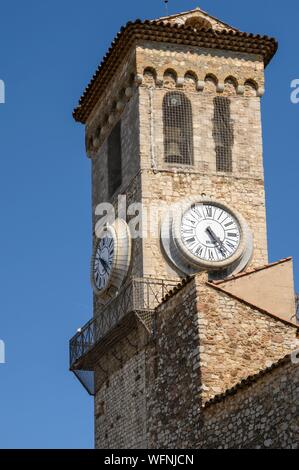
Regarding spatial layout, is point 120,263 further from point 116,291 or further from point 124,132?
point 124,132

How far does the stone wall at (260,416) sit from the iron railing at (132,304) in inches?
161

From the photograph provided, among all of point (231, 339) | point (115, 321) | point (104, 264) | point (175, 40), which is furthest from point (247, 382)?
point (175, 40)

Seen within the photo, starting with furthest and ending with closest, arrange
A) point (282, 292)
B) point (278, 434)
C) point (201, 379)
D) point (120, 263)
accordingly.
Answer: point (120, 263), point (282, 292), point (201, 379), point (278, 434)

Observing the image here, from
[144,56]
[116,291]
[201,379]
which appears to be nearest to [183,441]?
[201,379]

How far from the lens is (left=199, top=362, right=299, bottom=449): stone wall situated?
22.0m

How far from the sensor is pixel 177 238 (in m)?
29.2

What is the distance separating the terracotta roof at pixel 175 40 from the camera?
3080 cm

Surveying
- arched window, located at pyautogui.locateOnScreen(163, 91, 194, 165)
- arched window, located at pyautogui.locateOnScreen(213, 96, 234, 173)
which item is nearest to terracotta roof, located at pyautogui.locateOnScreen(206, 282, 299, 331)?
arched window, located at pyautogui.locateOnScreen(163, 91, 194, 165)

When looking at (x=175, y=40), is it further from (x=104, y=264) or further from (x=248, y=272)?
(x=248, y=272)

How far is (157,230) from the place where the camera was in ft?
96.7

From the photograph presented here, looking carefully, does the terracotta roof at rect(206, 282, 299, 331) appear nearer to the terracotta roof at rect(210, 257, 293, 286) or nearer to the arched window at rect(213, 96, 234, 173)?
the terracotta roof at rect(210, 257, 293, 286)

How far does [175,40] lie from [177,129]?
2.09 metres

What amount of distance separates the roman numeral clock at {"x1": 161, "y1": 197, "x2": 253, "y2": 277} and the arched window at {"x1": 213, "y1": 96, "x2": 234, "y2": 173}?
1.24m

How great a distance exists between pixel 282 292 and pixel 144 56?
6.67 meters
